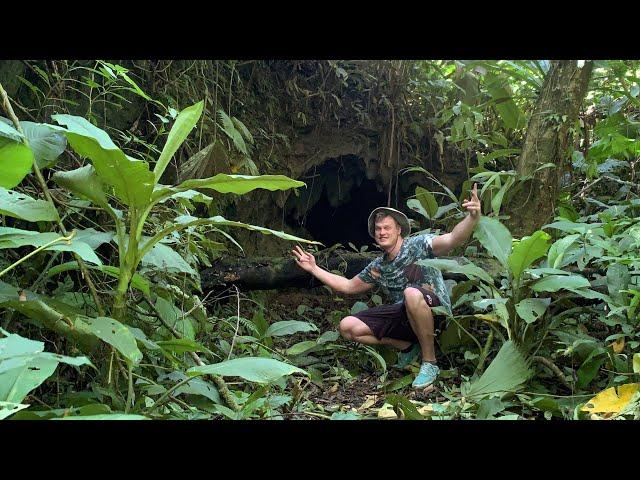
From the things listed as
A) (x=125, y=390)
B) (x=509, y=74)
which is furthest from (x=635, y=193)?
(x=125, y=390)

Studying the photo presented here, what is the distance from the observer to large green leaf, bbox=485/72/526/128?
4.07 meters

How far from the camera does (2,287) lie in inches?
51.8

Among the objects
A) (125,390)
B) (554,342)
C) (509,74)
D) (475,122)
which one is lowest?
(554,342)

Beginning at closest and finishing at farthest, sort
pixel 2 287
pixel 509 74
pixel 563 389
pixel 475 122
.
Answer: pixel 2 287
pixel 563 389
pixel 509 74
pixel 475 122

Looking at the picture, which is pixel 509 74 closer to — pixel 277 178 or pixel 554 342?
pixel 554 342

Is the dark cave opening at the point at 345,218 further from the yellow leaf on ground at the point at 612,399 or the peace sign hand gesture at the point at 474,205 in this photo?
the yellow leaf on ground at the point at 612,399

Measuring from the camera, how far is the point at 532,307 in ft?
8.00

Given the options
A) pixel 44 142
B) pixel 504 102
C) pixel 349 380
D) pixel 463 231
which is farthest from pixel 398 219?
pixel 44 142

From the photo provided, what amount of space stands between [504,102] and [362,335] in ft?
6.80

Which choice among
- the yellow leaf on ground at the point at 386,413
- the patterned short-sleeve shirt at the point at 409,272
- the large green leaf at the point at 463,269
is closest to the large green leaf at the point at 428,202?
the patterned short-sleeve shirt at the point at 409,272

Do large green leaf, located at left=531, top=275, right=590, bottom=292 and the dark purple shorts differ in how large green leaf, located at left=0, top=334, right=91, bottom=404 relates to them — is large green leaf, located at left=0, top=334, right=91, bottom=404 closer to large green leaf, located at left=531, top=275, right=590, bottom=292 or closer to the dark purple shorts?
large green leaf, located at left=531, top=275, right=590, bottom=292

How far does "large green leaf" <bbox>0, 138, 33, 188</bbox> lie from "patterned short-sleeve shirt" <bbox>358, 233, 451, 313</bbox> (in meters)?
2.14
